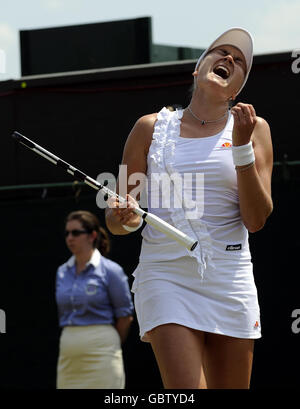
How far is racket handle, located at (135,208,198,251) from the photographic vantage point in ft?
12.4

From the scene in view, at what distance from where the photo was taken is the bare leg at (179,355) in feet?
12.1

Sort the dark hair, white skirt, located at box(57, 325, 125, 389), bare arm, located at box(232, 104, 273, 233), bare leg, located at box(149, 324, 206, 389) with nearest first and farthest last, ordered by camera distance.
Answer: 1. bare leg, located at box(149, 324, 206, 389)
2. bare arm, located at box(232, 104, 273, 233)
3. white skirt, located at box(57, 325, 125, 389)
4. the dark hair

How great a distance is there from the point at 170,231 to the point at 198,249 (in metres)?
0.15

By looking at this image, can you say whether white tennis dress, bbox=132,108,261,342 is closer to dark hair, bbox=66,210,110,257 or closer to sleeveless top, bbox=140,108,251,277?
sleeveless top, bbox=140,108,251,277

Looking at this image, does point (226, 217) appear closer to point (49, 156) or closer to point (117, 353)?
point (49, 156)

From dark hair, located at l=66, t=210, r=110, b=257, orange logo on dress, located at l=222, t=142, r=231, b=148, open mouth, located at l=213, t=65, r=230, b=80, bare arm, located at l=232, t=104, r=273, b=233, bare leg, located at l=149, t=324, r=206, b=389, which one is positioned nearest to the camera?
bare leg, located at l=149, t=324, r=206, b=389

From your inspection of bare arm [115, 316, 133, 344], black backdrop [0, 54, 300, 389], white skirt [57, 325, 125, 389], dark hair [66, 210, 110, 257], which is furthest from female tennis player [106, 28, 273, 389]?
black backdrop [0, 54, 300, 389]

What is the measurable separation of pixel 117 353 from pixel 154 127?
3788mm

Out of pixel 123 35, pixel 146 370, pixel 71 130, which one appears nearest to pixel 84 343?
pixel 146 370

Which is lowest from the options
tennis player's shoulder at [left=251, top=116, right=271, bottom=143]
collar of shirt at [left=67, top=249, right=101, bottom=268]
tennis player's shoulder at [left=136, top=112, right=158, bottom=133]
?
collar of shirt at [left=67, top=249, right=101, bottom=268]

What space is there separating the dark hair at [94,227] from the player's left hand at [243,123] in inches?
162

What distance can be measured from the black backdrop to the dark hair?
1.33 feet

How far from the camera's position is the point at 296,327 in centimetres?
771

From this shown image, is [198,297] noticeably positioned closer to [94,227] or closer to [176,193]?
[176,193]
